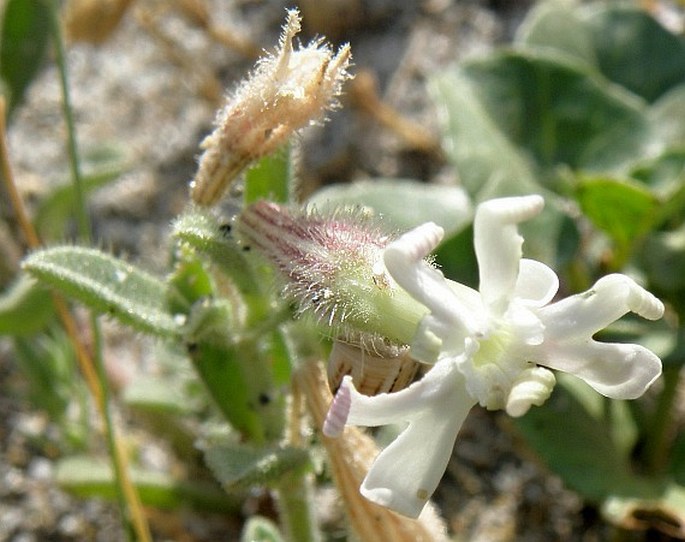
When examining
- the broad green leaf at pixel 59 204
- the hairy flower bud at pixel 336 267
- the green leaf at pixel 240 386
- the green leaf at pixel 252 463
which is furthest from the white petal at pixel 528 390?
the broad green leaf at pixel 59 204

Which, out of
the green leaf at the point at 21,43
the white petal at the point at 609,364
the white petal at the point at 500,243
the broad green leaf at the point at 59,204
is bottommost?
the white petal at the point at 609,364

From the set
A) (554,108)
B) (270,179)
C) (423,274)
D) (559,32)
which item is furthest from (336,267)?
(559,32)

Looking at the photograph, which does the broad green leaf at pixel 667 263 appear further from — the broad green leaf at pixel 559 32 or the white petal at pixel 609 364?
the white petal at pixel 609 364

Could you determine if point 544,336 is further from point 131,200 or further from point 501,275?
point 131,200

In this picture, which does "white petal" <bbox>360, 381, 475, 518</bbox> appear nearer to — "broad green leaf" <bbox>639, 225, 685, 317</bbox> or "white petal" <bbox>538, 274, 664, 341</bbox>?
"white petal" <bbox>538, 274, 664, 341</bbox>

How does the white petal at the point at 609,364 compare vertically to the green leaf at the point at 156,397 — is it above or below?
below

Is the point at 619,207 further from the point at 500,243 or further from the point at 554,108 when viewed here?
the point at 500,243

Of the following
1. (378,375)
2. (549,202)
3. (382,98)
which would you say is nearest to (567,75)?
(549,202)
